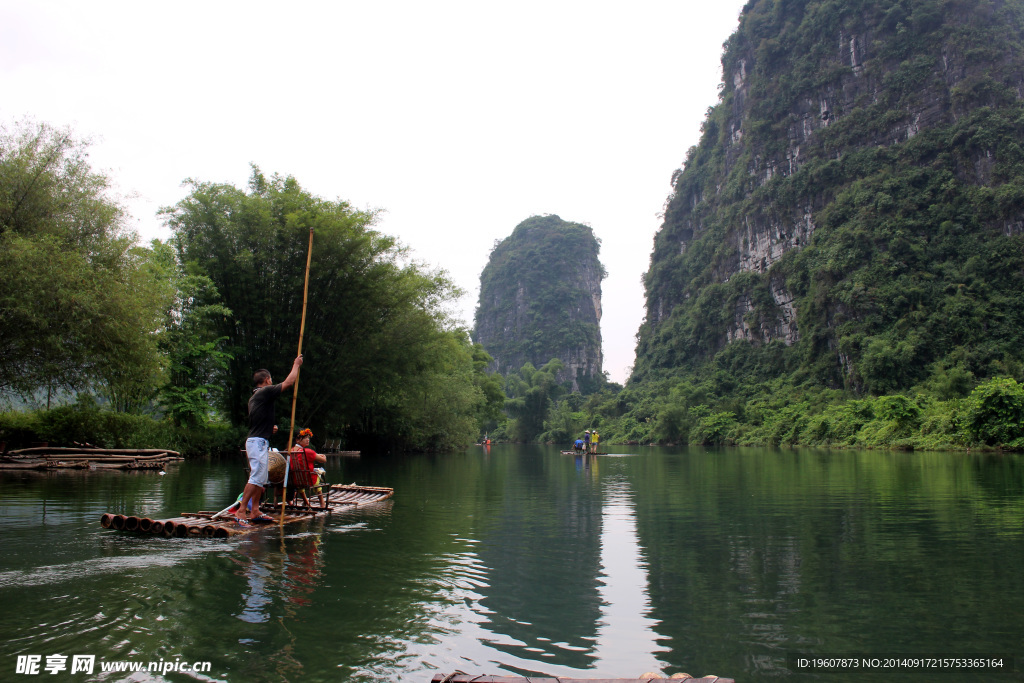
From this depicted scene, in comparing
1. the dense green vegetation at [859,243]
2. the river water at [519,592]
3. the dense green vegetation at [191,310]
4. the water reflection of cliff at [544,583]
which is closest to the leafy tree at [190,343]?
the dense green vegetation at [191,310]

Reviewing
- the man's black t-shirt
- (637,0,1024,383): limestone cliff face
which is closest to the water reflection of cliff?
the man's black t-shirt

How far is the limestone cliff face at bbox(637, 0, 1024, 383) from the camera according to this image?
55.7 m

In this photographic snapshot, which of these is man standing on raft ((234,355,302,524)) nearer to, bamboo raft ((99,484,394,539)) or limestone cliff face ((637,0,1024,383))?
bamboo raft ((99,484,394,539))

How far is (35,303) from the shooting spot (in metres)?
12.7

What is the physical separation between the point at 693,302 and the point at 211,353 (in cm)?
7338

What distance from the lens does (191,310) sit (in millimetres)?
21531

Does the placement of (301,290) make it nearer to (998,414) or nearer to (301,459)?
(301,459)

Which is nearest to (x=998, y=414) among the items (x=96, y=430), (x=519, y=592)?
(x=519, y=592)

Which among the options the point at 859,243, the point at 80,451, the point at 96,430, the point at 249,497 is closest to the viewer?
the point at 249,497

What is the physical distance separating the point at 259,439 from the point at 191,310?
15.6 metres

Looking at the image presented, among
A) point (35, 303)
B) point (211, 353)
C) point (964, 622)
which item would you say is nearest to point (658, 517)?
point (964, 622)

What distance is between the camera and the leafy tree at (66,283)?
12.7 m

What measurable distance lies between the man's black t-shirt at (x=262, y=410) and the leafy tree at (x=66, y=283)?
7.41m

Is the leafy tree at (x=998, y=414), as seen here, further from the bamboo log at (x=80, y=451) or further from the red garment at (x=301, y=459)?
the bamboo log at (x=80, y=451)
